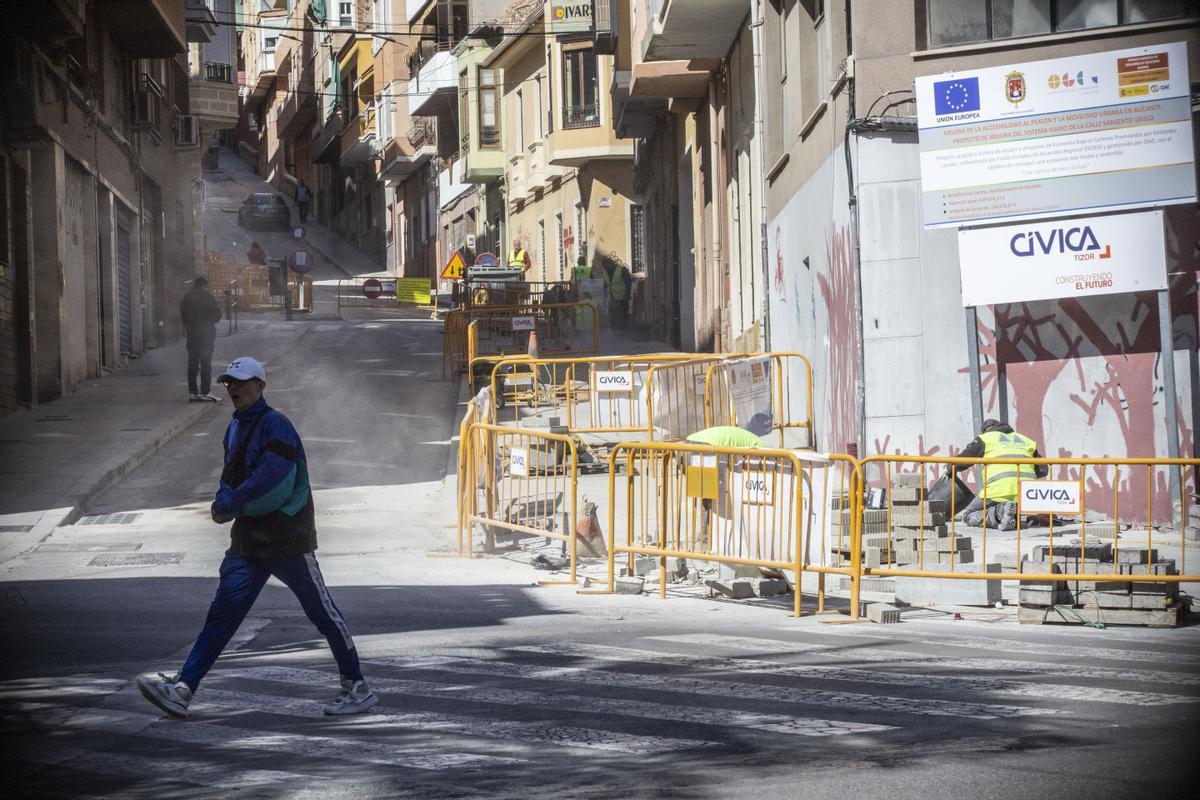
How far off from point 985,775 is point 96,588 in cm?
761

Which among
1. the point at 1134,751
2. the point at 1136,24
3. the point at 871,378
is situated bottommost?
the point at 1134,751

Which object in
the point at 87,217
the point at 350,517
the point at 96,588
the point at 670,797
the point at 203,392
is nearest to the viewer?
the point at 670,797

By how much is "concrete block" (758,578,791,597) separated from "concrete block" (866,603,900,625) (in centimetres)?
116

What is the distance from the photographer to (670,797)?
18.0 feet

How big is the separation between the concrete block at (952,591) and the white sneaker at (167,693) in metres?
5.73

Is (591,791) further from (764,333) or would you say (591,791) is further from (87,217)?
(87,217)

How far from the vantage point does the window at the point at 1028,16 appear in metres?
15.2

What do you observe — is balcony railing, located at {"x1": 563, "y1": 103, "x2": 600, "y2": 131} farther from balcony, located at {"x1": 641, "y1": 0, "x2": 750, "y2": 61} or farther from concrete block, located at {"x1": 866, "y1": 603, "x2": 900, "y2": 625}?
concrete block, located at {"x1": 866, "y1": 603, "x2": 900, "y2": 625}

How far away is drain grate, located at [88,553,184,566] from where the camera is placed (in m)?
13.1

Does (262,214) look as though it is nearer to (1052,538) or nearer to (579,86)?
(579,86)

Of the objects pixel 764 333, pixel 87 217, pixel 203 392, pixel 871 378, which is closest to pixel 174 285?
pixel 87 217

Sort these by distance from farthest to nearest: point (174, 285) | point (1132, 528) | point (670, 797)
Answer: point (174, 285) < point (1132, 528) < point (670, 797)

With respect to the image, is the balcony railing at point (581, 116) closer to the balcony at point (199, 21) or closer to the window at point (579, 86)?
the window at point (579, 86)

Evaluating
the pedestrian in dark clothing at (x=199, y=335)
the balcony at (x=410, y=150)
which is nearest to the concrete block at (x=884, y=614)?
the pedestrian in dark clothing at (x=199, y=335)
